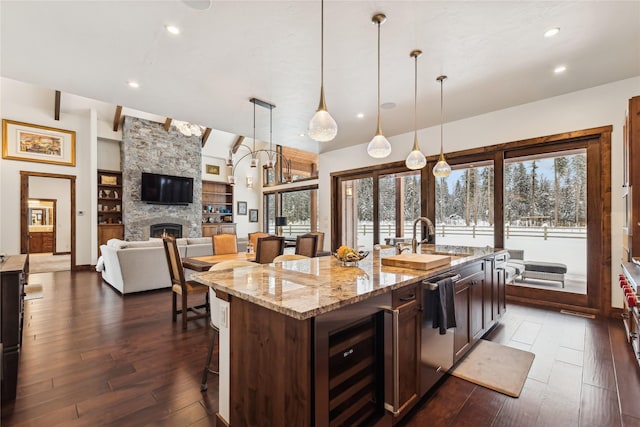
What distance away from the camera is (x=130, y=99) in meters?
4.05

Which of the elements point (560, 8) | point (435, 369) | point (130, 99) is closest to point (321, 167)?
point (130, 99)

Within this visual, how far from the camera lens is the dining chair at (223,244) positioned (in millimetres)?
4520

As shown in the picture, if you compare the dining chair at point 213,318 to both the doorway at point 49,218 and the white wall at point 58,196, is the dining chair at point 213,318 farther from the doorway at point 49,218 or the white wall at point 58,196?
the white wall at point 58,196

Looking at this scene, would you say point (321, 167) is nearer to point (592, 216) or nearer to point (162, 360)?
point (592, 216)

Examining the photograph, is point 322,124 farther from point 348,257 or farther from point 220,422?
point 220,422

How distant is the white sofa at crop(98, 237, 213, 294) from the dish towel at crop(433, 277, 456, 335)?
4362 mm

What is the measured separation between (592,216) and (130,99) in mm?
6455

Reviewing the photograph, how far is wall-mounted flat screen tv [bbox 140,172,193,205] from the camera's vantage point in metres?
8.17

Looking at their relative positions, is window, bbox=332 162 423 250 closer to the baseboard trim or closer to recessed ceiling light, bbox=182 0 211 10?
recessed ceiling light, bbox=182 0 211 10

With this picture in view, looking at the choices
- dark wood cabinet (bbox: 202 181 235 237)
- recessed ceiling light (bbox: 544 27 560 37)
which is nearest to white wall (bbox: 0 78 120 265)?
dark wood cabinet (bbox: 202 181 235 237)

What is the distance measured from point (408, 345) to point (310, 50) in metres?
2.77

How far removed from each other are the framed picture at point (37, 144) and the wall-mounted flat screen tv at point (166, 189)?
5.48ft

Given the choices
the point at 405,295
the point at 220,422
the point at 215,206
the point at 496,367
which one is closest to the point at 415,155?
the point at 405,295

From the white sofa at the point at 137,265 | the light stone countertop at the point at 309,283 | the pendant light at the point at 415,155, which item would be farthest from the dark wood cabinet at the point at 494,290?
the white sofa at the point at 137,265
